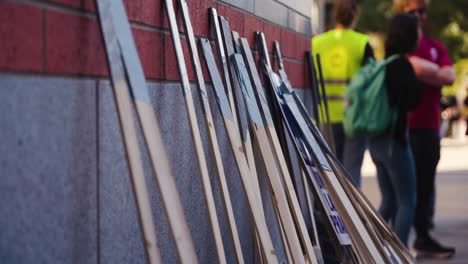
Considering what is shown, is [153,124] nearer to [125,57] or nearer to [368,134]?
[125,57]

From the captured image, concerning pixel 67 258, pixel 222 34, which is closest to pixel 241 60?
pixel 222 34

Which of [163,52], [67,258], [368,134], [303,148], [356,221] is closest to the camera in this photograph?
[67,258]

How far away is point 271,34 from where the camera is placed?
4.46 metres

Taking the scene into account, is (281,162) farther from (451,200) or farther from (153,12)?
(451,200)

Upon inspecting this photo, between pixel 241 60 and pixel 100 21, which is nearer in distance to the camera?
pixel 100 21

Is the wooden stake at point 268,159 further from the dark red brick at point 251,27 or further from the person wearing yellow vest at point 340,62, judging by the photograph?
the person wearing yellow vest at point 340,62

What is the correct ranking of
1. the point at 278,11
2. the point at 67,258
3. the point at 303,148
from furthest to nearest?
the point at 278,11 → the point at 303,148 → the point at 67,258

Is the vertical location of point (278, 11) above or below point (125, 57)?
above

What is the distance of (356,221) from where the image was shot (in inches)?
137

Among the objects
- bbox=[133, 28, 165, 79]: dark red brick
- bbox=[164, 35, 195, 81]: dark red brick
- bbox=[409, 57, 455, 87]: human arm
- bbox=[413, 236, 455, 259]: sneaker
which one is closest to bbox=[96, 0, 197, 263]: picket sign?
bbox=[133, 28, 165, 79]: dark red brick

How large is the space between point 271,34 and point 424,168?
2062mm

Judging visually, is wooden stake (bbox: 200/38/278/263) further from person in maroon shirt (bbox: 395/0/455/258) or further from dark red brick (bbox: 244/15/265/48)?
person in maroon shirt (bbox: 395/0/455/258)

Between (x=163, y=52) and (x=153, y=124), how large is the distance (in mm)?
681

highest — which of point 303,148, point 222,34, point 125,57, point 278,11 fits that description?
point 278,11
